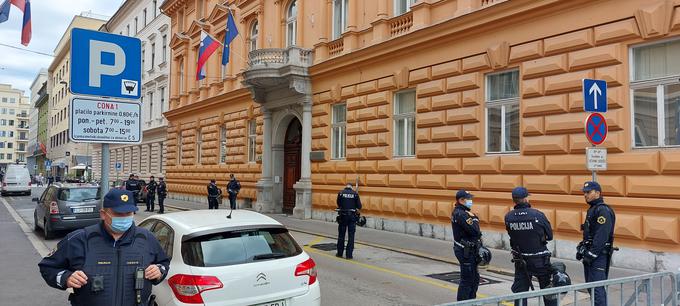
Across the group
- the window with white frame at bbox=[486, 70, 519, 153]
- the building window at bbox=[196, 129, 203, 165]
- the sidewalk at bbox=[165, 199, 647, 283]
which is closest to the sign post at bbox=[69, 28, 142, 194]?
the sidewalk at bbox=[165, 199, 647, 283]

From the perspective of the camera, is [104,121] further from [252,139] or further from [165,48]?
[165,48]

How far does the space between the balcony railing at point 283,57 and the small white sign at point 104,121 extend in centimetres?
1503

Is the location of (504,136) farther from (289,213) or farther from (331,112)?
(289,213)

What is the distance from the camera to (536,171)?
38.2 ft

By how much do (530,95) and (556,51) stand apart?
114 cm

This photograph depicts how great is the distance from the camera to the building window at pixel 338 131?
18.7m

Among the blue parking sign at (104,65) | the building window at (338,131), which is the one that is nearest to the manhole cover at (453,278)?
the blue parking sign at (104,65)

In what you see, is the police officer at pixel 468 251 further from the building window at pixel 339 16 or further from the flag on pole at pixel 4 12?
the flag on pole at pixel 4 12

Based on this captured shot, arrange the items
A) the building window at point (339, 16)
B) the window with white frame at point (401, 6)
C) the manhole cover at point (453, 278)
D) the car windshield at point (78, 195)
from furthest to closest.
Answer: the building window at point (339, 16) → the window with white frame at point (401, 6) → the car windshield at point (78, 195) → the manhole cover at point (453, 278)

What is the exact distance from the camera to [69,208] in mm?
14109

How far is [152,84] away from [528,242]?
1501 inches

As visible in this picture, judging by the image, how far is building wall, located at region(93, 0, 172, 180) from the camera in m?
37.6

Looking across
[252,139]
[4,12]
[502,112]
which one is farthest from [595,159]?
[252,139]

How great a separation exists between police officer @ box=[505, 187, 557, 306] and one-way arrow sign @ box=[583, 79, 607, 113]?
296 cm
